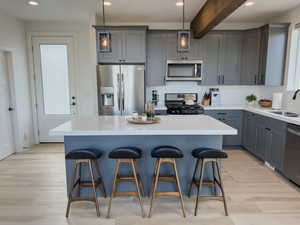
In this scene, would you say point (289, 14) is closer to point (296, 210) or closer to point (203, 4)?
point (203, 4)

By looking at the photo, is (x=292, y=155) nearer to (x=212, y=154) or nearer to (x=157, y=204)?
(x=212, y=154)

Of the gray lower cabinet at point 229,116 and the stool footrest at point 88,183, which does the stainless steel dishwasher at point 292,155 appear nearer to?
the gray lower cabinet at point 229,116

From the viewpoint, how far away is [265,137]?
12.3ft

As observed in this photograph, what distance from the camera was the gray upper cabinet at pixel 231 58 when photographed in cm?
460

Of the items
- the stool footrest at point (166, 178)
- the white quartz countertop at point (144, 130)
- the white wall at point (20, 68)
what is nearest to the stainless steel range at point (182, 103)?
the white quartz countertop at point (144, 130)

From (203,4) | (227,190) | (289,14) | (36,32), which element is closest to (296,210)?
(227,190)

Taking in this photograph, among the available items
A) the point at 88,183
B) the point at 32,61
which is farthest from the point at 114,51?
the point at 88,183

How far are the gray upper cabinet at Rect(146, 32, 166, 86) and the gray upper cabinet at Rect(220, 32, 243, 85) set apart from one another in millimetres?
1324

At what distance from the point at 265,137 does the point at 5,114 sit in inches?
194

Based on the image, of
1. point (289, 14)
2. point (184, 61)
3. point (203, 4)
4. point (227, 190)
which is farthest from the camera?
point (184, 61)

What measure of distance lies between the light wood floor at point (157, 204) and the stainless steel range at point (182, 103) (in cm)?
137

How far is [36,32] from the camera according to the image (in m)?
4.76

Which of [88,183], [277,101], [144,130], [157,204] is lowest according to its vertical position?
[157,204]

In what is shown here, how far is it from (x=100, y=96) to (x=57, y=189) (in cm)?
192
